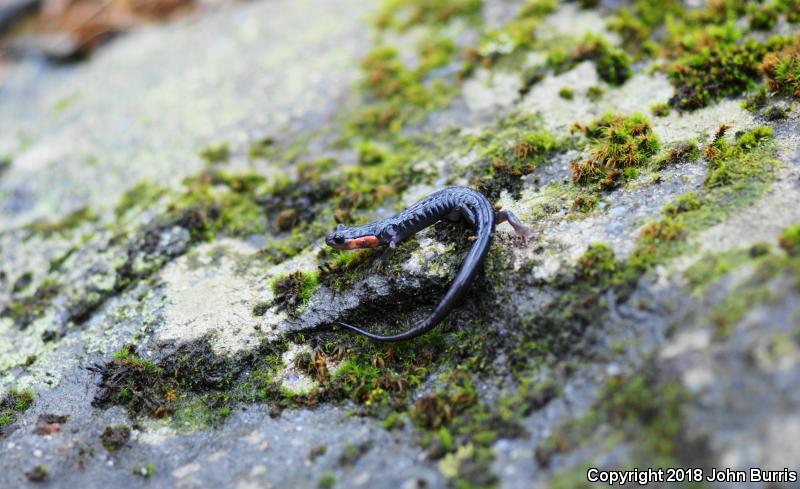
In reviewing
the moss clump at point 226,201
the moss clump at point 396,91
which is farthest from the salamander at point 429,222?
the moss clump at point 396,91

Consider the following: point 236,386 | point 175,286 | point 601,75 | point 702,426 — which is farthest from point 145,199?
point 702,426

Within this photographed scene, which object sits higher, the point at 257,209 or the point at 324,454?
the point at 257,209

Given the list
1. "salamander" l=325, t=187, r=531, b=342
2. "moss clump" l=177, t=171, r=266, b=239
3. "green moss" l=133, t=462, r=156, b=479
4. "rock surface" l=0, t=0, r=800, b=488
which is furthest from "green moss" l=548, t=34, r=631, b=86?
"green moss" l=133, t=462, r=156, b=479

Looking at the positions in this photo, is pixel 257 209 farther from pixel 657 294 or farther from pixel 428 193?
pixel 657 294

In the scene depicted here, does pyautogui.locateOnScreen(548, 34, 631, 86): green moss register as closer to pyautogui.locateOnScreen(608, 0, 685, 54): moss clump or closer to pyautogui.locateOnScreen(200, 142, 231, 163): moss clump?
pyautogui.locateOnScreen(608, 0, 685, 54): moss clump

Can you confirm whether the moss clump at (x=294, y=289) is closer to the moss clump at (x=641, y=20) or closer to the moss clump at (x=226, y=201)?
the moss clump at (x=226, y=201)
